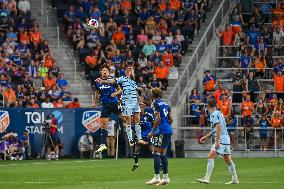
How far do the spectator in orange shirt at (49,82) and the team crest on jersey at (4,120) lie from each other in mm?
3472

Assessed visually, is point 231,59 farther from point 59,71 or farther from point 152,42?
point 59,71

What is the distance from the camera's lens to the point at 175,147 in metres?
38.7

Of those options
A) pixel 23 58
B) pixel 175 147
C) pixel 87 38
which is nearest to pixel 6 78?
pixel 23 58

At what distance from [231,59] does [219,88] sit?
3.58m

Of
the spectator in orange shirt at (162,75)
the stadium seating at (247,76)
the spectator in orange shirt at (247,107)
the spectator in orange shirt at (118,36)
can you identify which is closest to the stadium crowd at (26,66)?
the spectator in orange shirt at (118,36)

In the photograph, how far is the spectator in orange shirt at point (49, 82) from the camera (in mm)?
41153

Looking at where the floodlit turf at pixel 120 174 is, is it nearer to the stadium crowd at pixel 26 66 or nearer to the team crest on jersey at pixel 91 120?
the team crest on jersey at pixel 91 120

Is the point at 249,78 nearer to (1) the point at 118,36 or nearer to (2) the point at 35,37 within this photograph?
(1) the point at 118,36

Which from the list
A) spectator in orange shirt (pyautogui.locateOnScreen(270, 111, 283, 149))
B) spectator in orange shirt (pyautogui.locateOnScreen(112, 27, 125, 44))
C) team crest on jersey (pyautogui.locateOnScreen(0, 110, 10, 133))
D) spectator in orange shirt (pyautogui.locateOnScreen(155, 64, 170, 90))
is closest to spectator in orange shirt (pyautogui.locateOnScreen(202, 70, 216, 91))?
spectator in orange shirt (pyautogui.locateOnScreen(155, 64, 170, 90))

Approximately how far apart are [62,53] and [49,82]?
381cm

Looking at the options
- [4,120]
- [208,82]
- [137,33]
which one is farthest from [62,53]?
[4,120]

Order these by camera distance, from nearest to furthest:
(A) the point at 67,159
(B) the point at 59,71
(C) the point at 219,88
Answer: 1. (A) the point at 67,159
2. (C) the point at 219,88
3. (B) the point at 59,71

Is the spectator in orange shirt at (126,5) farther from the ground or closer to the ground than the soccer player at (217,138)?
farther from the ground

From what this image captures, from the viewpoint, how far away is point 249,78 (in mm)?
41062
